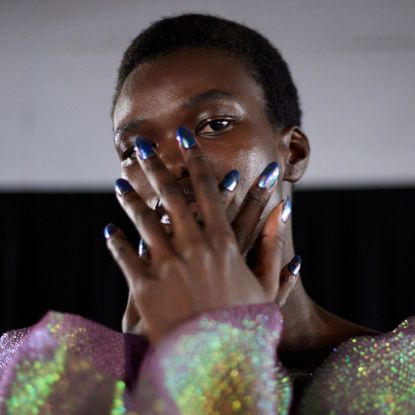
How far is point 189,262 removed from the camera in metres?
0.71

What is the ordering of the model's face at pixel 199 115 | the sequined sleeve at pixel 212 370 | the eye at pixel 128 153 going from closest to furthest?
the sequined sleeve at pixel 212 370 → the model's face at pixel 199 115 → the eye at pixel 128 153

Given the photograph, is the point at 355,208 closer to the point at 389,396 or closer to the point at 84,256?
the point at 84,256

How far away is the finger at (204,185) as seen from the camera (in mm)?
751

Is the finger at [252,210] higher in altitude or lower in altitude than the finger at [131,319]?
higher

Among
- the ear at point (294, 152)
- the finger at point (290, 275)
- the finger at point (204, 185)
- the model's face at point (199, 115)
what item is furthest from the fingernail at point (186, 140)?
the ear at point (294, 152)

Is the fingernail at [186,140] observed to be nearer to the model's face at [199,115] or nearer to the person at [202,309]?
the person at [202,309]

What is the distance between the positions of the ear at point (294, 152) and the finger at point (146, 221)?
35 centimetres

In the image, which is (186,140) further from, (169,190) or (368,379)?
(368,379)

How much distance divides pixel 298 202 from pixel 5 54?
1.40 metres

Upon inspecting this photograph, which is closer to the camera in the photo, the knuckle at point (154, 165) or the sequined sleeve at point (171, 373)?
the sequined sleeve at point (171, 373)

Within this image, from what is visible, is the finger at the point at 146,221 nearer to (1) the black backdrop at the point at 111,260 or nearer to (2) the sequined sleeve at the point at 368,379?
(2) the sequined sleeve at the point at 368,379

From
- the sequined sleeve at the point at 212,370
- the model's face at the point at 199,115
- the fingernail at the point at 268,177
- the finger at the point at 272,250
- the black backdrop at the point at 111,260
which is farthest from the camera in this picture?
the black backdrop at the point at 111,260

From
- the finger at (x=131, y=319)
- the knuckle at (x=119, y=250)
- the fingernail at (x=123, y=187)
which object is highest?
the fingernail at (x=123, y=187)

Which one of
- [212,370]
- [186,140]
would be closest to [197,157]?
[186,140]
